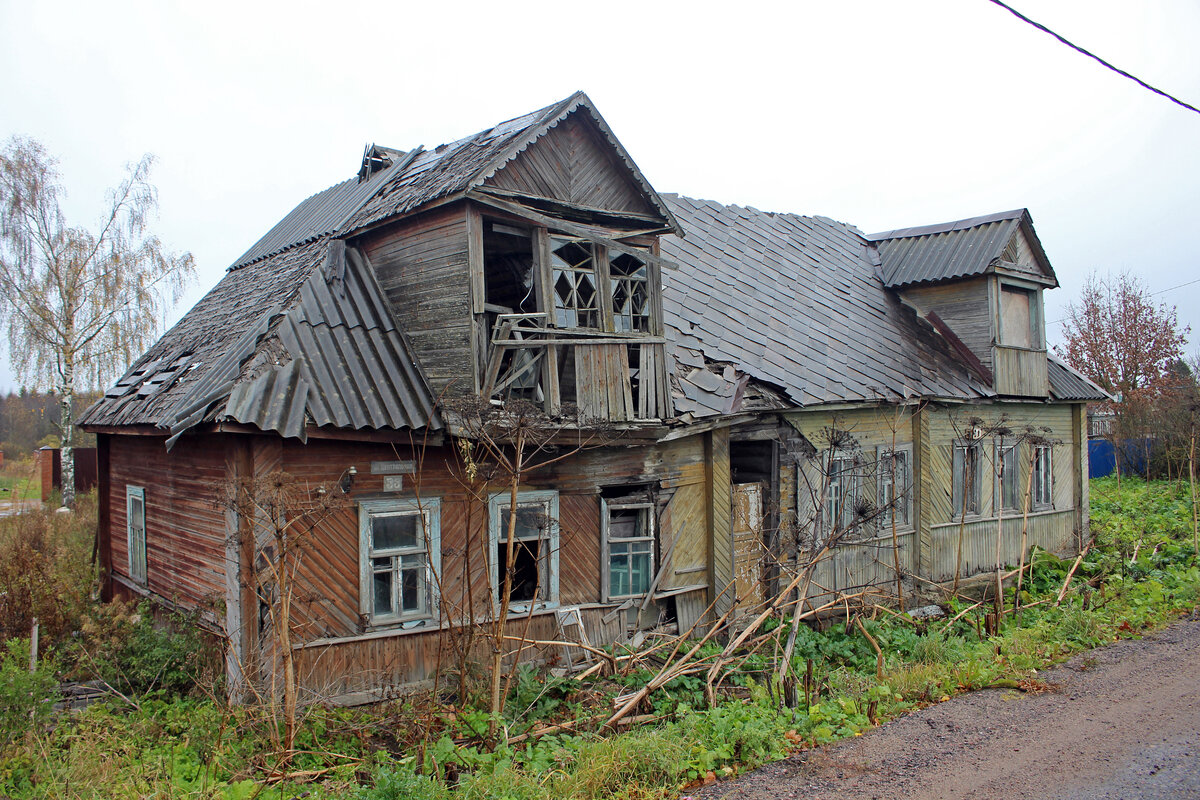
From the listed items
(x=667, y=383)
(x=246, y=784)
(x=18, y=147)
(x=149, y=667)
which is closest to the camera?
(x=246, y=784)

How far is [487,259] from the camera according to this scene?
10.7 m

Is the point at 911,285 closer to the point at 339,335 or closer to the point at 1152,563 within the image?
the point at 1152,563

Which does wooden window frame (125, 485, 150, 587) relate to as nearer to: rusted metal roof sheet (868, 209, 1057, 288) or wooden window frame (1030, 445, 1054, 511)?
rusted metal roof sheet (868, 209, 1057, 288)

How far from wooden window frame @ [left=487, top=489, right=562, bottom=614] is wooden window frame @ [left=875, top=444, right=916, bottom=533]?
19.6 ft

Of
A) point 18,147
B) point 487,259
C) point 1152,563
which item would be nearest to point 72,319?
point 18,147

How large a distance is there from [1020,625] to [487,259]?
9.15 metres

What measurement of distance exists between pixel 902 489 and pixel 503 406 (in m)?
8.18

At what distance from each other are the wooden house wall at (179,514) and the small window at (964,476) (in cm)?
1177

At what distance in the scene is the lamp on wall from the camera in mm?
7766

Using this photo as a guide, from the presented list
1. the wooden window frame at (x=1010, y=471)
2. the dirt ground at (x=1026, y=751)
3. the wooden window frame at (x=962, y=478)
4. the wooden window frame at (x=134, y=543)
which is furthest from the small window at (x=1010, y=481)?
the wooden window frame at (x=134, y=543)

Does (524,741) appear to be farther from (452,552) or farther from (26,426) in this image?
(26,426)

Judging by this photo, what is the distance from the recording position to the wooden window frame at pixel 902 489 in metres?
12.5

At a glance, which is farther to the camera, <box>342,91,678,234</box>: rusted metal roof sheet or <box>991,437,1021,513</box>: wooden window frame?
<box>991,437,1021,513</box>: wooden window frame

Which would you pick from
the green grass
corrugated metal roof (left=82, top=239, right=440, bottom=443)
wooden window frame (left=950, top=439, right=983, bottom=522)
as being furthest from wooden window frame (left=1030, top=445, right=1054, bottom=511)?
corrugated metal roof (left=82, top=239, right=440, bottom=443)
